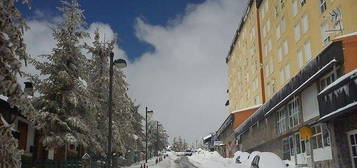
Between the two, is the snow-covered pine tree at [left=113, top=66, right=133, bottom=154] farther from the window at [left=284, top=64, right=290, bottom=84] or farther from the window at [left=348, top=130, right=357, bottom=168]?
the window at [left=348, top=130, right=357, bottom=168]

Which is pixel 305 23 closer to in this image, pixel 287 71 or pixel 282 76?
pixel 287 71

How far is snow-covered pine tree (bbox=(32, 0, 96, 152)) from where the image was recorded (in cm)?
2634

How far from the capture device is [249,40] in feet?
202

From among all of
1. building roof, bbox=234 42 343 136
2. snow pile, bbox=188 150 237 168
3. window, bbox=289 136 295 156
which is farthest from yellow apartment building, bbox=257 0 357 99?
snow pile, bbox=188 150 237 168

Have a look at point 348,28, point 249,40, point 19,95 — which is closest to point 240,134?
point 249,40

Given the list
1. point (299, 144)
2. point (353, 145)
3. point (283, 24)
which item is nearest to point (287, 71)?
point (283, 24)

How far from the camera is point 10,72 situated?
11.5 metres

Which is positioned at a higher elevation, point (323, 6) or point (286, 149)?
point (323, 6)

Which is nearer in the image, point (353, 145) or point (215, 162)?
point (353, 145)

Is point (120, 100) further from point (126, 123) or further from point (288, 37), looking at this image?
point (288, 37)

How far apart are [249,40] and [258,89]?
29.4ft

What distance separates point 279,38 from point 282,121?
45.4 feet

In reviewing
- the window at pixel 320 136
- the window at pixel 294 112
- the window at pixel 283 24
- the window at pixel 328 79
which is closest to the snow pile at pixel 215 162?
the window at pixel 294 112

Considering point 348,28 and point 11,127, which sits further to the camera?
point 348,28
